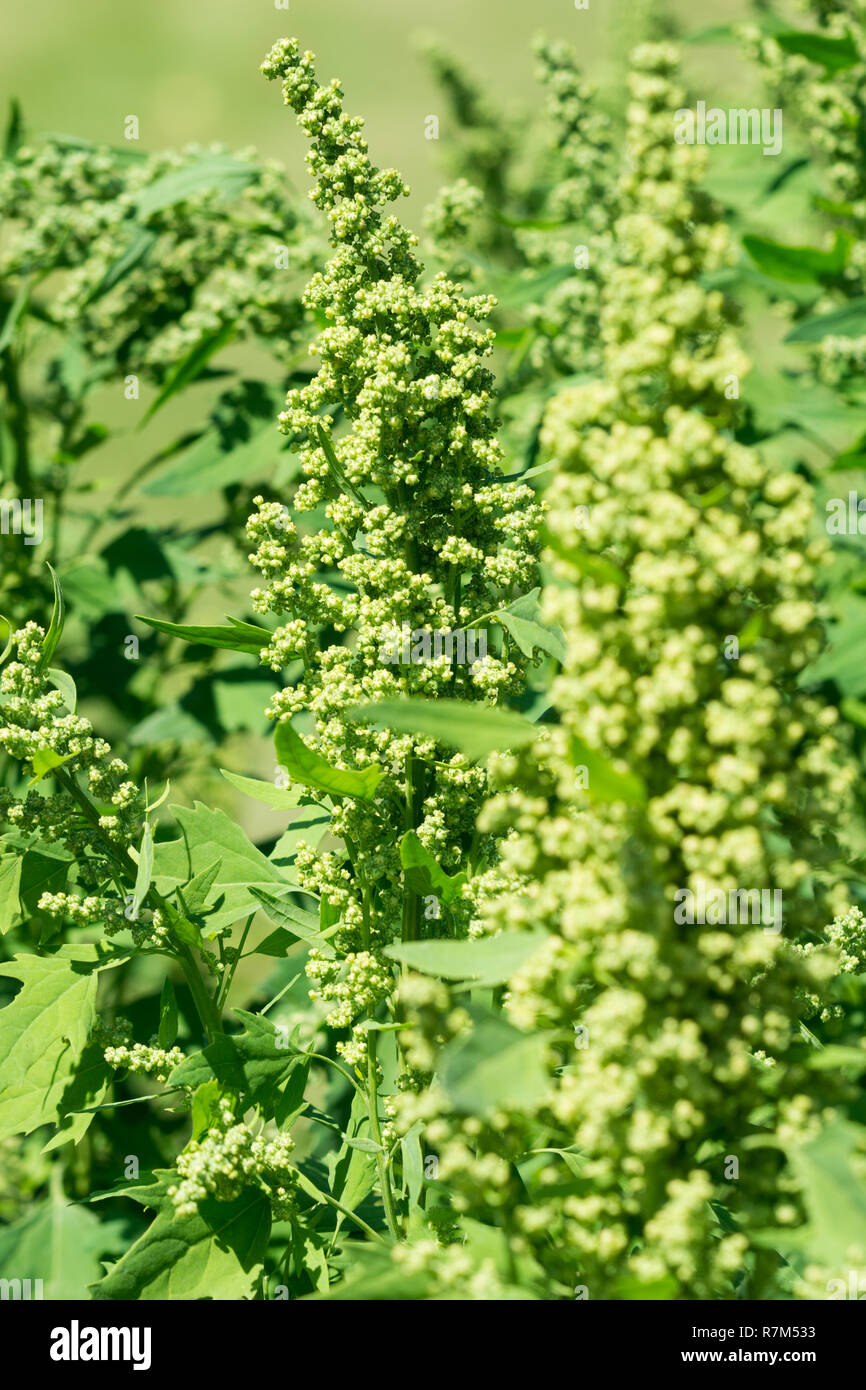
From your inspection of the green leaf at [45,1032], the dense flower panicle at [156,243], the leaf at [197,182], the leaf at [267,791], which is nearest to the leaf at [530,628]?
the leaf at [267,791]

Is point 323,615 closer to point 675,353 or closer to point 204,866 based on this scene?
point 204,866

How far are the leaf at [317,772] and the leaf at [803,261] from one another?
107 cm

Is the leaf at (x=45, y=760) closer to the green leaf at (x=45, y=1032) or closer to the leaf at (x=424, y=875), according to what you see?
the green leaf at (x=45, y=1032)

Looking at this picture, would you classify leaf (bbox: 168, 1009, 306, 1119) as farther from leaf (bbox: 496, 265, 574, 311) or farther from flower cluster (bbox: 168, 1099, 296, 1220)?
leaf (bbox: 496, 265, 574, 311)

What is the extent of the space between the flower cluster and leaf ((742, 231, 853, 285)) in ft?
4.86

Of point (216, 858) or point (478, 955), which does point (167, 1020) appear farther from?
point (478, 955)

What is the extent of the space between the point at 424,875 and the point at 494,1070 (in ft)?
1.63

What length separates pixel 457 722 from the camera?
1224mm

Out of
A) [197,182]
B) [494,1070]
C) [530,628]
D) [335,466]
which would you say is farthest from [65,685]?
[197,182]

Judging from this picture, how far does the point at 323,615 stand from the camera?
5.69ft

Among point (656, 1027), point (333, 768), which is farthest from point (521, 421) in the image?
point (656, 1027)

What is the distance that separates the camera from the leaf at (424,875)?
5.05 feet

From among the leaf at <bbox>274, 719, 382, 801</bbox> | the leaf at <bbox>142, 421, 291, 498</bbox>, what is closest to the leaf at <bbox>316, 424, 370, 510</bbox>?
the leaf at <bbox>274, 719, 382, 801</bbox>
